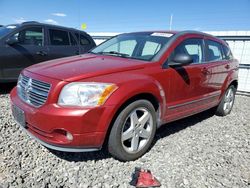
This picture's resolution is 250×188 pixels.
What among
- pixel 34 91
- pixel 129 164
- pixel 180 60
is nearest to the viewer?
pixel 34 91

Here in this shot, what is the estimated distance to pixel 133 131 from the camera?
3.05 m

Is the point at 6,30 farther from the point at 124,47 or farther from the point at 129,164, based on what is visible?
the point at 129,164

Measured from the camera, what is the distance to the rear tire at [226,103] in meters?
5.20

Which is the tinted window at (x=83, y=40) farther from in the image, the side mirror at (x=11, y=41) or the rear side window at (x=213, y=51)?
the rear side window at (x=213, y=51)

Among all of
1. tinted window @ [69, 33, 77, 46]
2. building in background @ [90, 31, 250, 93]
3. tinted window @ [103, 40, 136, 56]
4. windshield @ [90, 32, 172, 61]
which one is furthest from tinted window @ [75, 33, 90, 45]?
building in background @ [90, 31, 250, 93]

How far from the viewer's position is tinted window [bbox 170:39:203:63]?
374cm

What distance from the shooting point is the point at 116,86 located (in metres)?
2.70

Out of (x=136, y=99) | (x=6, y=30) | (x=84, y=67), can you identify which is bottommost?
(x=136, y=99)

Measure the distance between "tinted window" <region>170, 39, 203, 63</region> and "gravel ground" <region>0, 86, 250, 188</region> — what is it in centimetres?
132

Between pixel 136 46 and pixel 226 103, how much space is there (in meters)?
2.71

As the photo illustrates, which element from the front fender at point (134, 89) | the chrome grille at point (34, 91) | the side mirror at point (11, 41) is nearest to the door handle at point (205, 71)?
the front fender at point (134, 89)

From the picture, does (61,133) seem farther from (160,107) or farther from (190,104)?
(190,104)

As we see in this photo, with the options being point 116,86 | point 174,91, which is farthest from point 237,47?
point 116,86

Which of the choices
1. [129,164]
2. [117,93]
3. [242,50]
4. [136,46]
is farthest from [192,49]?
[242,50]
